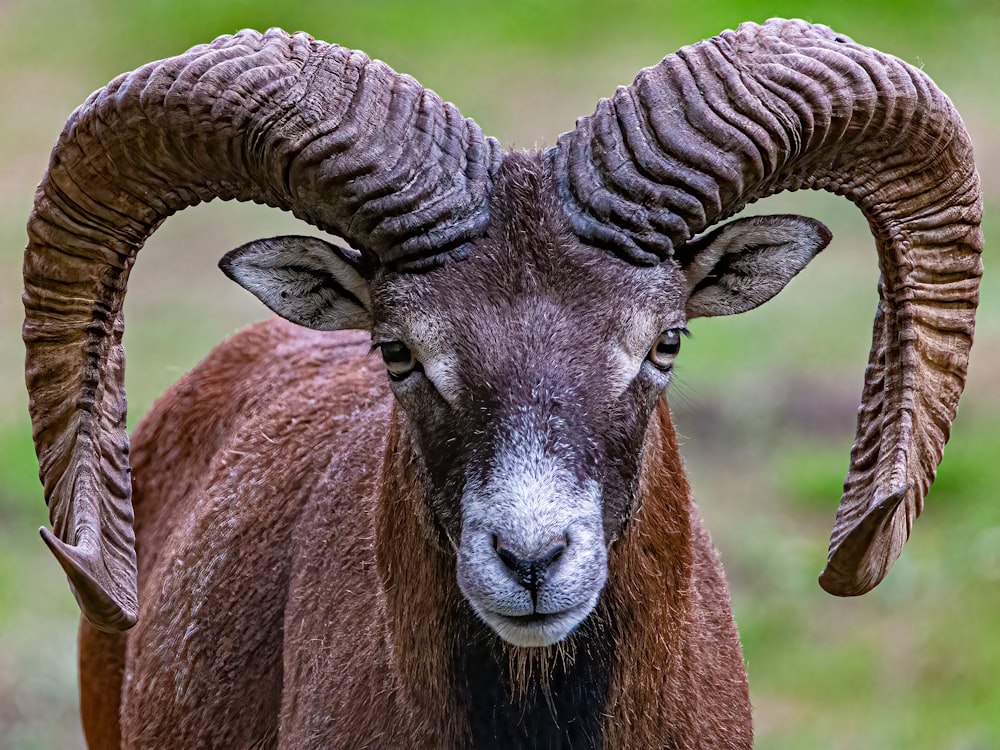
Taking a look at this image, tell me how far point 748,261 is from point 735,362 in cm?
1160

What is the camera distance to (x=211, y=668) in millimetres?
7477

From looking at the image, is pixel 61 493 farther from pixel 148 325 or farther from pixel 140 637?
pixel 148 325

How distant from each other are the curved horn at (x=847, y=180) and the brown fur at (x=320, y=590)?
74 cm

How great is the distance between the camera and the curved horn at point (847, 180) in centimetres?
588

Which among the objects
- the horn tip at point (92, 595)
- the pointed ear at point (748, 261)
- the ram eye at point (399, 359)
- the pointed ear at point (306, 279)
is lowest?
the horn tip at point (92, 595)

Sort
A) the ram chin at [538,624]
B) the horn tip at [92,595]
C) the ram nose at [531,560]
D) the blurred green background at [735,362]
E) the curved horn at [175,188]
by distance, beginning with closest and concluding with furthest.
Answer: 1. the ram nose at [531,560]
2. the ram chin at [538,624]
3. the curved horn at [175,188]
4. the horn tip at [92,595]
5. the blurred green background at [735,362]

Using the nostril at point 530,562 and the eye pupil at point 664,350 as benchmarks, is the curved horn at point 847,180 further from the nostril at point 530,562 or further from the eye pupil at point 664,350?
the nostril at point 530,562

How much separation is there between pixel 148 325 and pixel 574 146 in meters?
14.9

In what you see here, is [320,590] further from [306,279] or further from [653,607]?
[653,607]

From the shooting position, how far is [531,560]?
527cm

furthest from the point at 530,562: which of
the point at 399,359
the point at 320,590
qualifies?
the point at 320,590

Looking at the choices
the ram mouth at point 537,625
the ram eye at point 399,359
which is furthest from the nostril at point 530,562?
the ram eye at point 399,359

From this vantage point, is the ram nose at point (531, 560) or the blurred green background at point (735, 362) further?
the blurred green background at point (735, 362)

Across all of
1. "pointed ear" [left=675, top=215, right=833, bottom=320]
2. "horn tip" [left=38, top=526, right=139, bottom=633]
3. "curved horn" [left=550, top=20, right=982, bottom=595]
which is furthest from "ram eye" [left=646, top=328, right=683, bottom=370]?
"horn tip" [left=38, top=526, right=139, bottom=633]
